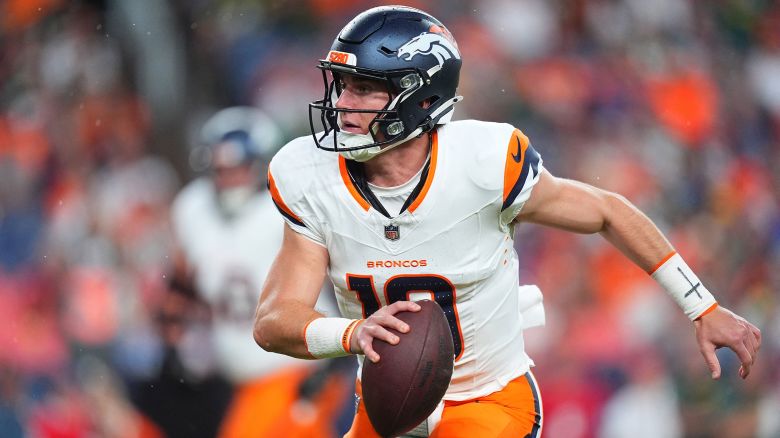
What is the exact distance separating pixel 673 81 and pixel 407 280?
360cm

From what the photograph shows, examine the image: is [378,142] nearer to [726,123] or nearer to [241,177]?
[241,177]

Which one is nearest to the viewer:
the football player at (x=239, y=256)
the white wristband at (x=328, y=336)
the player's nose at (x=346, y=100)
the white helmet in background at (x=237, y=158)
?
the white wristband at (x=328, y=336)

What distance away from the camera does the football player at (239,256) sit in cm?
500

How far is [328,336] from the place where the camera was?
91.3 inches

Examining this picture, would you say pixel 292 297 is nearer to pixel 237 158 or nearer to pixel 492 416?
pixel 492 416

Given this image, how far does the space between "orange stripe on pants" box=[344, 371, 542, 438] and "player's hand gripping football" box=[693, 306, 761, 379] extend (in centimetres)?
43

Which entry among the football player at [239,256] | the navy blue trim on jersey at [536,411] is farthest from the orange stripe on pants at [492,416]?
the football player at [239,256]

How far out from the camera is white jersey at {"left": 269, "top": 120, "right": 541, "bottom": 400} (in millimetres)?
2521

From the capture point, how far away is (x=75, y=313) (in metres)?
5.47

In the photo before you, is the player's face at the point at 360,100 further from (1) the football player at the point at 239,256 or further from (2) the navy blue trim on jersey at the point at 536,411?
(1) the football player at the point at 239,256

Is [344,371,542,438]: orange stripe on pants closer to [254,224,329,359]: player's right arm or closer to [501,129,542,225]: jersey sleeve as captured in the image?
[254,224,329,359]: player's right arm

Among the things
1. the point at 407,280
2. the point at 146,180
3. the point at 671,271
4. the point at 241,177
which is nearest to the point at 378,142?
the point at 407,280

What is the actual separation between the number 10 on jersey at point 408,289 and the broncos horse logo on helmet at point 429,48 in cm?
52

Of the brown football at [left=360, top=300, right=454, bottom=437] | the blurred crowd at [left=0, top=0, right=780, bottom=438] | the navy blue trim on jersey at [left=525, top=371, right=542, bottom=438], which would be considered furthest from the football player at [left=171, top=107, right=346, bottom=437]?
the brown football at [left=360, top=300, right=454, bottom=437]
